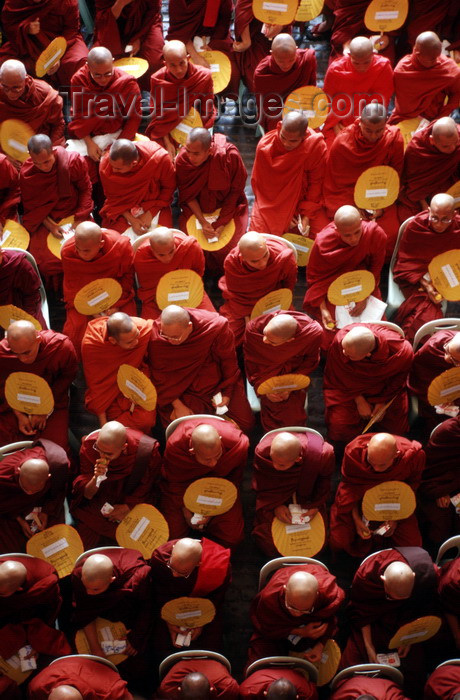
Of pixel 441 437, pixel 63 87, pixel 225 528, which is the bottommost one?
pixel 225 528

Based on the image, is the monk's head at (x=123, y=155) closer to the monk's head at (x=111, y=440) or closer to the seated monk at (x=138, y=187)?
the seated monk at (x=138, y=187)

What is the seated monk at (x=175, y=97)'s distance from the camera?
773cm

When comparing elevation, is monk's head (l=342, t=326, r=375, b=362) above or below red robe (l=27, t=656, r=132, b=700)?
above

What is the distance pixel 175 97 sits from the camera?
25.5ft

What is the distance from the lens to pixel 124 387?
6.38m

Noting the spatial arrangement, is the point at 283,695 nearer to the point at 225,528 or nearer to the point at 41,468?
the point at 225,528

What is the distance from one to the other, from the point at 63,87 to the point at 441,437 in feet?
15.8

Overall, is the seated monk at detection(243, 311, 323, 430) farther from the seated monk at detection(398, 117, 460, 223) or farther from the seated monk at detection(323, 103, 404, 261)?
the seated monk at detection(398, 117, 460, 223)

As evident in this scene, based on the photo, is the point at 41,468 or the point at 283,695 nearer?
the point at 283,695

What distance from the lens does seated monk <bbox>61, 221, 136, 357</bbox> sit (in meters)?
6.66

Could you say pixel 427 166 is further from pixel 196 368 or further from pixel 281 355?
pixel 196 368

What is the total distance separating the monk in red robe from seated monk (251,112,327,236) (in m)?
2.17

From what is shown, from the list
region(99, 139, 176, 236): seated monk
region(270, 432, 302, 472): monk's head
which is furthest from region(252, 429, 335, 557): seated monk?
region(99, 139, 176, 236): seated monk

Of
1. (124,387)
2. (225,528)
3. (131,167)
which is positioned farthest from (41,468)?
(131,167)
